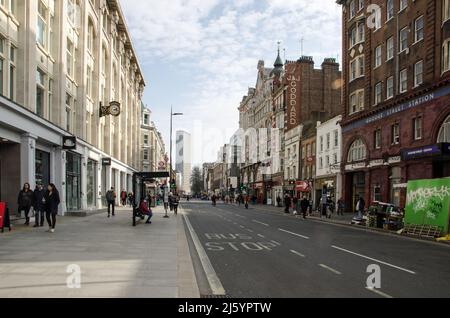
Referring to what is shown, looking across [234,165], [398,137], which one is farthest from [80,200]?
[234,165]

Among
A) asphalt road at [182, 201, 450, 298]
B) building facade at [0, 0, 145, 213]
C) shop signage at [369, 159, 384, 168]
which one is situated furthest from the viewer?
shop signage at [369, 159, 384, 168]

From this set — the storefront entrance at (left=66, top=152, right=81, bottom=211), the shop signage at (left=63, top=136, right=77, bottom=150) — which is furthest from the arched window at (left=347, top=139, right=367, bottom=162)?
the shop signage at (left=63, top=136, right=77, bottom=150)

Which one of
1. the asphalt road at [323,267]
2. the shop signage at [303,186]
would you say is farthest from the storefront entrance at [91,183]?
the shop signage at [303,186]

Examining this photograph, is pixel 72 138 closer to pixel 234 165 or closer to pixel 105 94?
pixel 105 94

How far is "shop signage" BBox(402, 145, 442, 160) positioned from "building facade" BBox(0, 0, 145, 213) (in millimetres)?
20141

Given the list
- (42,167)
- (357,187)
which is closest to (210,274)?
(42,167)

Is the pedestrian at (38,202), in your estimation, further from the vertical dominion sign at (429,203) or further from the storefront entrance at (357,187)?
the storefront entrance at (357,187)

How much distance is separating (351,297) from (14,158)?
56.8 ft

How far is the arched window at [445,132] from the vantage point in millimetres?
27672

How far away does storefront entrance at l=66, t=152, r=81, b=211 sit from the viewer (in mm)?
28141

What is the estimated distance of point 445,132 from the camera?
91.9 ft

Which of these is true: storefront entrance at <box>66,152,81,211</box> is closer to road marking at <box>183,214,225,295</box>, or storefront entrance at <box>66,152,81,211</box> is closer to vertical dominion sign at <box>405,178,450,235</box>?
road marking at <box>183,214,225,295</box>

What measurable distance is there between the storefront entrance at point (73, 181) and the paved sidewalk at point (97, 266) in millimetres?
13093

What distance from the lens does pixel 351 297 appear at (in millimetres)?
7559
